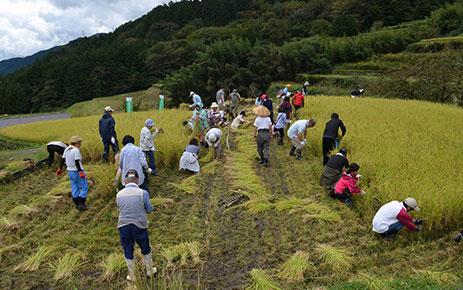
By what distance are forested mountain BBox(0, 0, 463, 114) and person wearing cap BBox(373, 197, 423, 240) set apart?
23.6 metres

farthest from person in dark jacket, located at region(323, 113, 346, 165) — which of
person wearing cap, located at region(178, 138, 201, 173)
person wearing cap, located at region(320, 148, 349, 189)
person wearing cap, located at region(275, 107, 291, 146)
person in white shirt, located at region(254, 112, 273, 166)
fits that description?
person wearing cap, located at region(178, 138, 201, 173)

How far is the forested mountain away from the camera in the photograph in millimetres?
26984

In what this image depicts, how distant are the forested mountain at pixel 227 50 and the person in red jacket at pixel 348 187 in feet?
74.1

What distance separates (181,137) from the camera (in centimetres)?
734

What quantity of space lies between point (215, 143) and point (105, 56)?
2066 inches

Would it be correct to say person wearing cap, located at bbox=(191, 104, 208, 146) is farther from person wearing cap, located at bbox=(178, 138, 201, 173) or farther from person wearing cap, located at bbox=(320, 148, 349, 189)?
person wearing cap, located at bbox=(320, 148, 349, 189)

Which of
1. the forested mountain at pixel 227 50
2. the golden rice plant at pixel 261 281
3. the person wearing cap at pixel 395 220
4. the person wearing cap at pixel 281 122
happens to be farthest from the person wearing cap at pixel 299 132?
the forested mountain at pixel 227 50

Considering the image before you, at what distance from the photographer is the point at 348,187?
4414mm

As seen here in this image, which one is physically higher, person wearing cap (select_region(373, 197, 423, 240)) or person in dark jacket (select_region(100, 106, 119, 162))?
person in dark jacket (select_region(100, 106, 119, 162))

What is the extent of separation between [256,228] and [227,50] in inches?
1042

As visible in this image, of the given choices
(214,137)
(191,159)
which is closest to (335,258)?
(191,159)

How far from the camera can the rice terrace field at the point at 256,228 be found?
299cm

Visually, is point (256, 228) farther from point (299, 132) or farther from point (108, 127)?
point (108, 127)

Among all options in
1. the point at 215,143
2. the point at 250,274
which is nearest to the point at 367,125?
the point at 215,143
